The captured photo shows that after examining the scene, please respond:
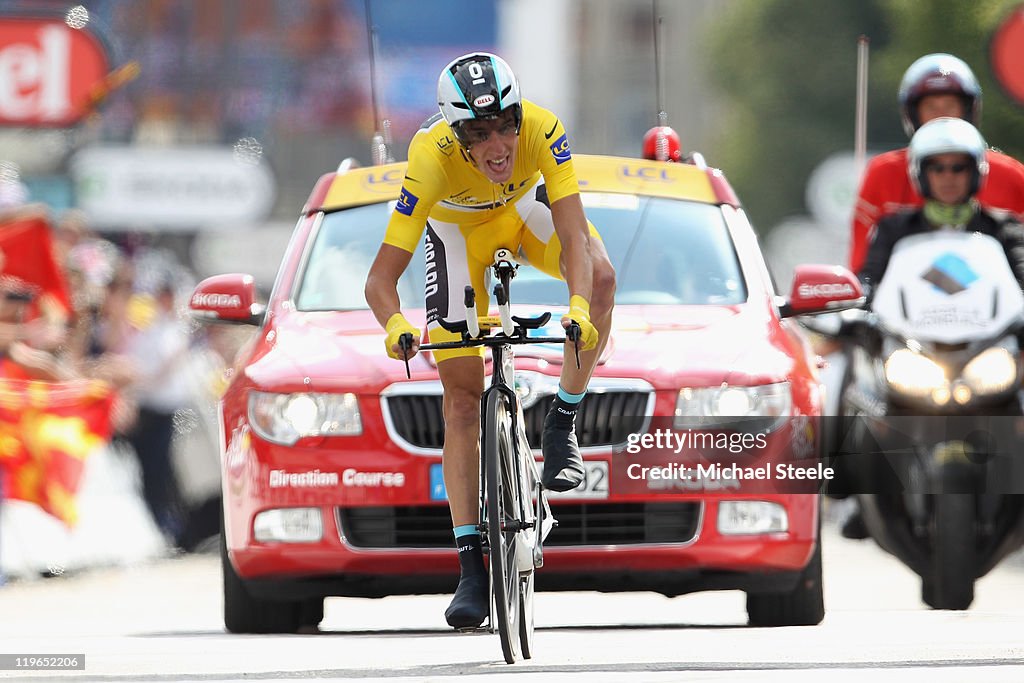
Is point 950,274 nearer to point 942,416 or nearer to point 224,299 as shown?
point 942,416

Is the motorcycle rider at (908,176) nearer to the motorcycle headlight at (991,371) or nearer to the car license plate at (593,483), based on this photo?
the motorcycle headlight at (991,371)

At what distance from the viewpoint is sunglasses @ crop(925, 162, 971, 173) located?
426 inches

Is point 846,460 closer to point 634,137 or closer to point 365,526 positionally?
point 365,526

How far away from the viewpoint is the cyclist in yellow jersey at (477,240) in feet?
25.8

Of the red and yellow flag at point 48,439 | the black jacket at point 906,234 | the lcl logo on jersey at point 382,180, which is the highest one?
the lcl logo on jersey at point 382,180

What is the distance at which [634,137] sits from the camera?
108812 mm

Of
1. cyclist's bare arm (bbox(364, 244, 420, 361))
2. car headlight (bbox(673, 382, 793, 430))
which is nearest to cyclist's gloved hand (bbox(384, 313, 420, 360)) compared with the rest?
cyclist's bare arm (bbox(364, 244, 420, 361))

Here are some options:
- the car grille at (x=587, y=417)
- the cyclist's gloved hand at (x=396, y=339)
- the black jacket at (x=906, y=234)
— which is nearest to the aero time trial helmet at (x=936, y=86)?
the black jacket at (x=906, y=234)

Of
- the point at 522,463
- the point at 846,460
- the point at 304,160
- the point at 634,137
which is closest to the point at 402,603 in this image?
the point at 846,460

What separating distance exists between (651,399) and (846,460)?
1415 mm

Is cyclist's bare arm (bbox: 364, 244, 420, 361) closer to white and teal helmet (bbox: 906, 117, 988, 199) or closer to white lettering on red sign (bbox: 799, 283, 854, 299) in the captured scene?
white lettering on red sign (bbox: 799, 283, 854, 299)

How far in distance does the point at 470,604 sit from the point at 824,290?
2477mm

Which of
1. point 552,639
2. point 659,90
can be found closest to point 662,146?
point 659,90

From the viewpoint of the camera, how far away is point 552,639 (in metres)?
9.39
